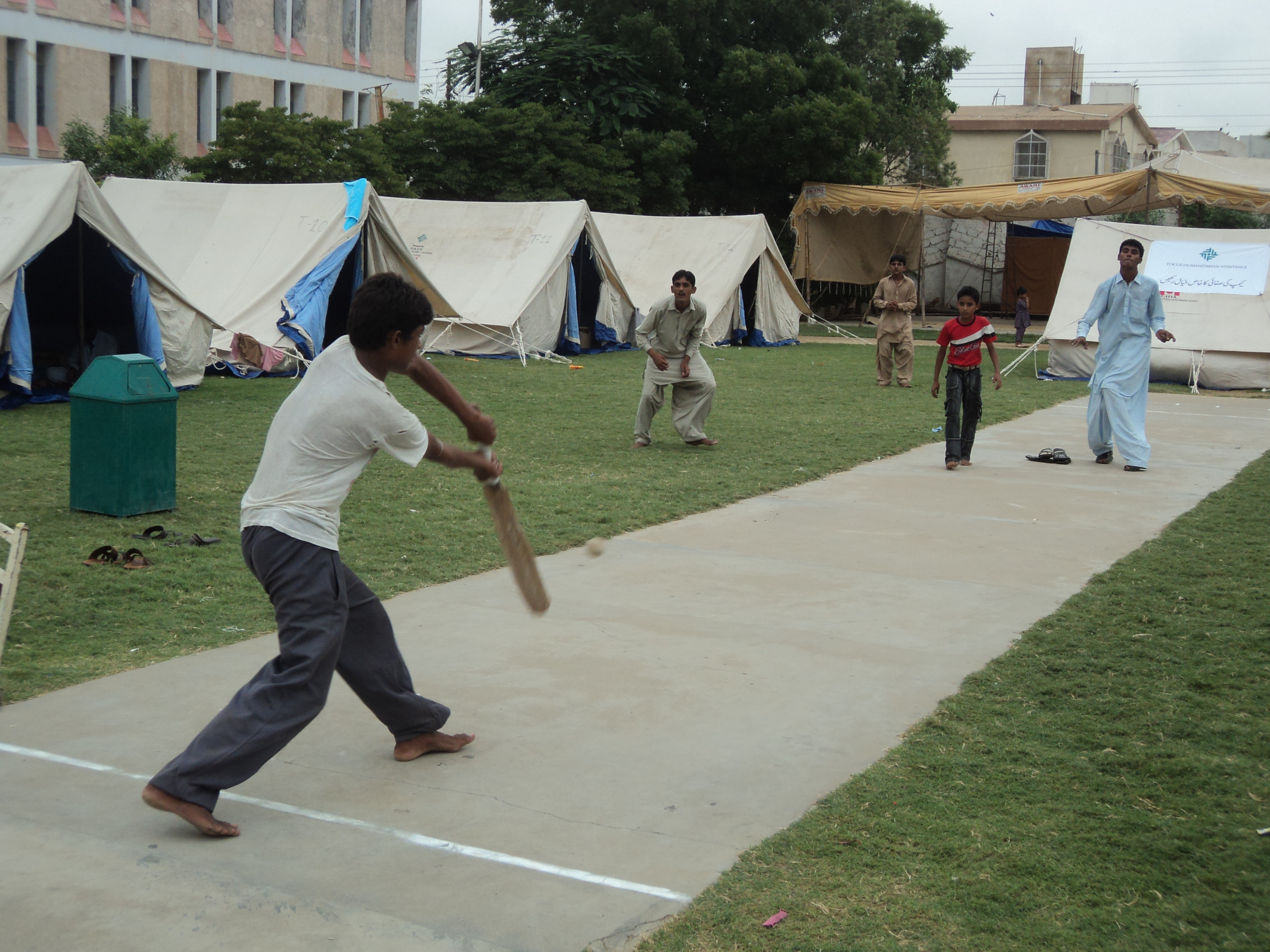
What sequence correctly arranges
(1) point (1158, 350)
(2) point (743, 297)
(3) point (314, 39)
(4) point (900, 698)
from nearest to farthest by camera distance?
(4) point (900, 698), (1) point (1158, 350), (2) point (743, 297), (3) point (314, 39)

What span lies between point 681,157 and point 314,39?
19.1 metres

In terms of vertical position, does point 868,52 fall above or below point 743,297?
above

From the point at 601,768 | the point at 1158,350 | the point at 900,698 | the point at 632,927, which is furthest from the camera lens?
the point at 1158,350

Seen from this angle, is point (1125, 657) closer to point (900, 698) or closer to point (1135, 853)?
point (900, 698)

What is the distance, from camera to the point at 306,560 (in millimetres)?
3596

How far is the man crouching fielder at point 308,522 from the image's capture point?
349cm

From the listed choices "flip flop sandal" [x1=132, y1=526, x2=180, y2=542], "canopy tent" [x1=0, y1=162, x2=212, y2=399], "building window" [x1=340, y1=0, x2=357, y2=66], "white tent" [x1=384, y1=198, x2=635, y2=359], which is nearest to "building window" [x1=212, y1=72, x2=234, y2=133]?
"building window" [x1=340, y1=0, x2=357, y2=66]

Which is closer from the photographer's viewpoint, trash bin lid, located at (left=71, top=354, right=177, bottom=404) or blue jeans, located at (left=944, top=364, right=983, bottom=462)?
trash bin lid, located at (left=71, top=354, right=177, bottom=404)

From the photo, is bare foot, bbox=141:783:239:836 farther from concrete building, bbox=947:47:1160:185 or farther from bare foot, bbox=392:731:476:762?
concrete building, bbox=947:47:1160:185

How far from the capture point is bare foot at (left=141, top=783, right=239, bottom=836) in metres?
3.46

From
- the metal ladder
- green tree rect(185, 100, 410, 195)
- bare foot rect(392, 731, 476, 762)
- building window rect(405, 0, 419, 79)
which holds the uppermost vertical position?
building window rect(405, 0, 419, 79)

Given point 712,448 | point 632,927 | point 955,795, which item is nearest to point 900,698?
point 955,795

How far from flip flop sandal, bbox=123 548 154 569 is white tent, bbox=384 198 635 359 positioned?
1326 centimetres

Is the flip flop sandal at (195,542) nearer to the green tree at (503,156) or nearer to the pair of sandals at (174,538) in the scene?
the pair of sandals at (174,538)
